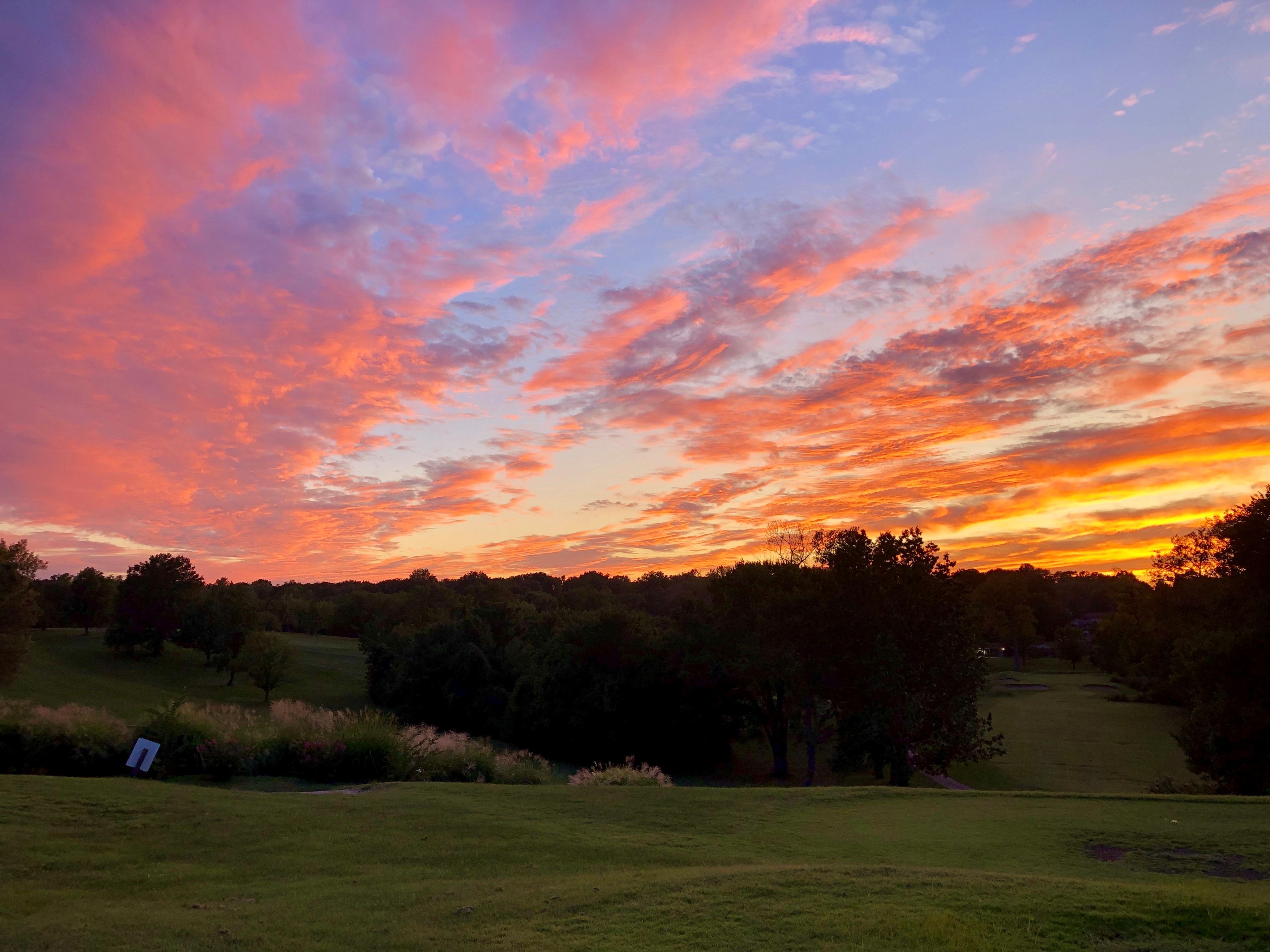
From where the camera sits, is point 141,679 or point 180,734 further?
point 141,679

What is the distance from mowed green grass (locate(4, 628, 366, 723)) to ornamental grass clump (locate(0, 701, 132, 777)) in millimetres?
22232

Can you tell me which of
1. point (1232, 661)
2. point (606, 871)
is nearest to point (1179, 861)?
point (606, 871)

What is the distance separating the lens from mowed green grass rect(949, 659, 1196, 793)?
1249 inches

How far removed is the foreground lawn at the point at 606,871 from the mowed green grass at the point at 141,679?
30.3 m

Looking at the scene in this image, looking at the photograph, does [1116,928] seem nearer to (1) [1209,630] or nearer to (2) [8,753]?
(2) [8,753]

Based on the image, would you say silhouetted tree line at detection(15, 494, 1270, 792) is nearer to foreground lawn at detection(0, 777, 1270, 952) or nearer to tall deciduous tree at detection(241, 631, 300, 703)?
tall deciduous tree at detection(241, 631, 300, 703)

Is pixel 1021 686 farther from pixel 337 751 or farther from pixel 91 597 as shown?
pixel 91 597

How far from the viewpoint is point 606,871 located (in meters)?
9.97

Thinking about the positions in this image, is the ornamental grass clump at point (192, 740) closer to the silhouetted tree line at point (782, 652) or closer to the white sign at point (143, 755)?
the white sign at point (143, 755)

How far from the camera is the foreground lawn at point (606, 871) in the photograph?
6930 mm

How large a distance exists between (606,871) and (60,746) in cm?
1350

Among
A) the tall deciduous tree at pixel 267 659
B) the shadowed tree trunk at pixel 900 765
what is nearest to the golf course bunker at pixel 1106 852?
the shadowed tree trunk at pixel 900 765

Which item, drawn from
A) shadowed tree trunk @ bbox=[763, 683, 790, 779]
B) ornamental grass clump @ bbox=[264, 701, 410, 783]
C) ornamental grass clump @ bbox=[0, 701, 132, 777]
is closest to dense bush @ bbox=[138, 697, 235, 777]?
ornamental grass clump @ bbox=[0, 701, 132, 777]

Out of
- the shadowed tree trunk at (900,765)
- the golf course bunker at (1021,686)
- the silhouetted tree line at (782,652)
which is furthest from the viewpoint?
the golf course bunker at (1021,686)
